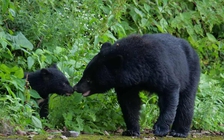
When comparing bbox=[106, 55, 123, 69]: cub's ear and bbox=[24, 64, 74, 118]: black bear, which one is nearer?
bbox=[106, 55, 123, 69]: cub's ear

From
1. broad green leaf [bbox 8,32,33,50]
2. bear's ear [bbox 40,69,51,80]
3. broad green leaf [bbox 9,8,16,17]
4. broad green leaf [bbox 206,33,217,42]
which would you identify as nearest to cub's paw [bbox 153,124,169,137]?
bear's ear [bbox 40,69,51,80]

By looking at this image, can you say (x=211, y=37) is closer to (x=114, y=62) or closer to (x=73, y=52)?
(x=73, y=52)

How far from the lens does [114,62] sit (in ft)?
21.6

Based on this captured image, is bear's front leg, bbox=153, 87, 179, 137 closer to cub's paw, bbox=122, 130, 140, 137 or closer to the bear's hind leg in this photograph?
cub's paw, bbox=122, 130, 140, 137

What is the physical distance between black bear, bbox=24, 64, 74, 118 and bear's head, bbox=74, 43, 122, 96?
102 centimetres

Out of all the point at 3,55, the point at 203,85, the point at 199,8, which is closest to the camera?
the point at 3,55

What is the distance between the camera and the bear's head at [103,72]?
662 cm

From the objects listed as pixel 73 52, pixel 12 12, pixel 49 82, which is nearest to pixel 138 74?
pixel 73 52

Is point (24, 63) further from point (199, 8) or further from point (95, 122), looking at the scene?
point (199, 8)

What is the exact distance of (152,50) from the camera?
261 inches

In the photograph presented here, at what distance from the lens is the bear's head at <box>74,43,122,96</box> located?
6621 millimetres

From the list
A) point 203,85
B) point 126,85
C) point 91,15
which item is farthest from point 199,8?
point 126,85

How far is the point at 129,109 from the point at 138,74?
677 mm

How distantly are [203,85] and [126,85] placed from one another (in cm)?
346
